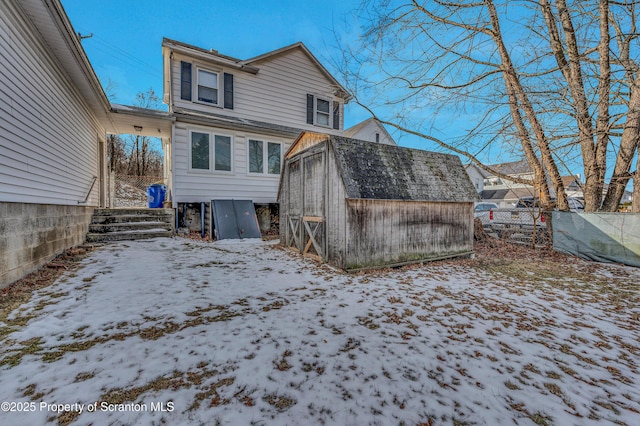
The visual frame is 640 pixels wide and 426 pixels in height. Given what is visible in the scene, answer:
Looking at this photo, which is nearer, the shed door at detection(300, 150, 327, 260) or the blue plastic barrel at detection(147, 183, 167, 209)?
the shed door at detection(300, 150, 327, 260)

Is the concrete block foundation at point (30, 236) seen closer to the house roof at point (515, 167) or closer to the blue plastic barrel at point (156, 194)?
the blue plastic barrel at point (156, 194)

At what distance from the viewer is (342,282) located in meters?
4.63

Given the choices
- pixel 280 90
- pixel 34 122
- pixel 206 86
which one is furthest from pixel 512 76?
pixel 34 122

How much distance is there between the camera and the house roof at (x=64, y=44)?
4156 millimetres

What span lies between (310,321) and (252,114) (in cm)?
957

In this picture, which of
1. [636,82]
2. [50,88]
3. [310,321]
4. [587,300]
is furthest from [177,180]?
[636,82]

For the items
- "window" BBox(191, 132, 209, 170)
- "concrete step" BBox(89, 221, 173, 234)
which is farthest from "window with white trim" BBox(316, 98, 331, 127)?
"concrete step" BBox(89, 221, 173, 234)

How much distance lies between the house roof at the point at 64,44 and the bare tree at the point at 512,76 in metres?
5.71

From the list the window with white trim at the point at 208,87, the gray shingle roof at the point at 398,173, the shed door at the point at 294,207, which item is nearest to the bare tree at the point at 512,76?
the gray shingle roof at the point at 398,173

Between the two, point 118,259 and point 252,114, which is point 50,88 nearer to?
point 118,259

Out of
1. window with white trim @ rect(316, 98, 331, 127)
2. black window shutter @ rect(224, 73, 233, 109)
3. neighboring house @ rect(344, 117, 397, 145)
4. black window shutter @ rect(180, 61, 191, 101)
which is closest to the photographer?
black window shutter @ rect(180, 61, 191, 101)

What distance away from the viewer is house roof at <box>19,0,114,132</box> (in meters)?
4.16

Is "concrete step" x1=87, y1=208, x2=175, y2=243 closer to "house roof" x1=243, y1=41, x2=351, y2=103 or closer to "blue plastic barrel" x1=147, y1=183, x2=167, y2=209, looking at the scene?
"blue plastic barrel" x1=147, y1=183, x2=167, y2=209

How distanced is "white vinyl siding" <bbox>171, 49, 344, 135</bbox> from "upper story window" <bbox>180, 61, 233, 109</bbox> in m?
0.22
